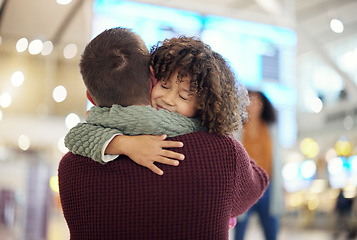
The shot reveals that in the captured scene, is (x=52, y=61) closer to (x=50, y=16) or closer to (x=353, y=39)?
(x=50, y=16)

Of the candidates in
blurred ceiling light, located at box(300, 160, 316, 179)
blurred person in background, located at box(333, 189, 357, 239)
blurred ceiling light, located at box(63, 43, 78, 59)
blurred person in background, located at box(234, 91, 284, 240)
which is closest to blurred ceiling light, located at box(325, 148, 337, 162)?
blurred ceiling light, located at box(300, 160, 316, 179)

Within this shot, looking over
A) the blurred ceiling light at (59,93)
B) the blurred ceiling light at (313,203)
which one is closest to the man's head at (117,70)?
the blurred ceiling light at (59,93)

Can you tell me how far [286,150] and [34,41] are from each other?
42.2 feet

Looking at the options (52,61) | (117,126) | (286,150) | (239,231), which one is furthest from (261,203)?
(286,150)

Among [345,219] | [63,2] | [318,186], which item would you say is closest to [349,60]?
[345,219]

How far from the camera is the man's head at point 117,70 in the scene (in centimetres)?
115

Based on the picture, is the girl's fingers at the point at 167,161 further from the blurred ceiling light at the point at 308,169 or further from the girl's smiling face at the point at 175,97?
the blurred ceiling light at the point at 308,169

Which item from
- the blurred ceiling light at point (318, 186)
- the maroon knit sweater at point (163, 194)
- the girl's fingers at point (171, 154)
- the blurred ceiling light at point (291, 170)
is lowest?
the blurred ceiling light at point (318, 186)

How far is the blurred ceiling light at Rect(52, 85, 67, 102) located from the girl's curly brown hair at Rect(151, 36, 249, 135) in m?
10.9

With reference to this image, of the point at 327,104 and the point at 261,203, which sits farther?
the point at 327,104

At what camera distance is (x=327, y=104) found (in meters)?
15.6

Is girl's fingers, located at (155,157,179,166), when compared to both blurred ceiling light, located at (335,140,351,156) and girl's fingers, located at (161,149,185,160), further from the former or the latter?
blurred ceiling light, located at (335,140,351,156)

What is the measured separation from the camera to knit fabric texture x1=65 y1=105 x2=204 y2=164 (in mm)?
1134

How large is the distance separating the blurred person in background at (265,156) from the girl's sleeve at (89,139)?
2233mm
